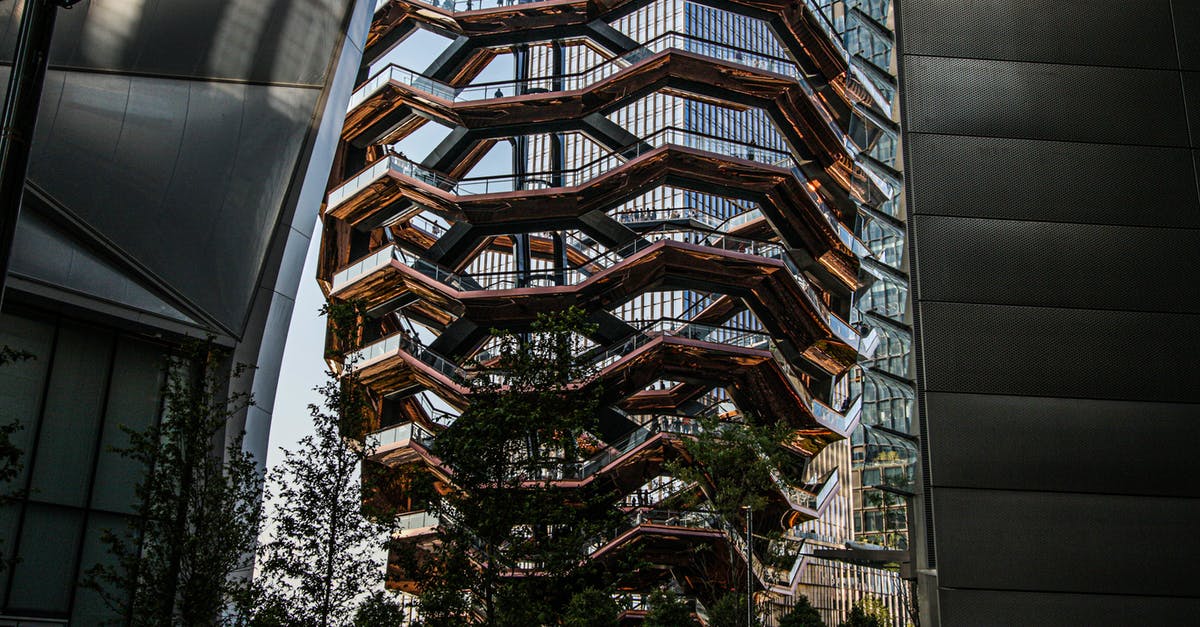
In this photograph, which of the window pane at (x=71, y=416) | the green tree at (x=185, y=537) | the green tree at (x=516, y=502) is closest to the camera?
the green tree at (x=516, y=502)

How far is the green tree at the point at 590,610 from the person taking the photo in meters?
16.3

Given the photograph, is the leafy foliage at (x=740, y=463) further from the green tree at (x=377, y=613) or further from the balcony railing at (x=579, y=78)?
the balcony railing at (x=579, y=78)

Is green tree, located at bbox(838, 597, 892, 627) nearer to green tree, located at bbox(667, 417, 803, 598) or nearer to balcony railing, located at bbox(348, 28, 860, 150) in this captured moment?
green tree, located at bbox(667, 417, 803, 598)

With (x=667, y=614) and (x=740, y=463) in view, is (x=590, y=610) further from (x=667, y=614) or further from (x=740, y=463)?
(x=667, y=614)

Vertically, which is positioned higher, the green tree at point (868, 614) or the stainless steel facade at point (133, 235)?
the stainless steel facade at point (133, 235)

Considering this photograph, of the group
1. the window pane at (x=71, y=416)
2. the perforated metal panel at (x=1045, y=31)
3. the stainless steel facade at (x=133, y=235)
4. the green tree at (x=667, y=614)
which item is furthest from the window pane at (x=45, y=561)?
the perforated metal panel at (x=1045, y=31)

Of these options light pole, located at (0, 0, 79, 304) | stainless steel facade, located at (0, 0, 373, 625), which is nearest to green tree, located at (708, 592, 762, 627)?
stainless steel facade, located at (0, 0, 373, 625)

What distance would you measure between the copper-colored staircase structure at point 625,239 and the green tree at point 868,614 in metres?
3.86

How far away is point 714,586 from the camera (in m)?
44.1

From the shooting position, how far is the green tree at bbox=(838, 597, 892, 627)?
112 feet

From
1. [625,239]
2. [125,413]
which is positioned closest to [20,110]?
[125,413]

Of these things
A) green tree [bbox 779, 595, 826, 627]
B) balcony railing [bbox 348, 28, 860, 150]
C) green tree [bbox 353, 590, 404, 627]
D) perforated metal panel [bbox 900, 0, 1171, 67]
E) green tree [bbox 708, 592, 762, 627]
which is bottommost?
green tree [bbox 353, 590, 404, 627]

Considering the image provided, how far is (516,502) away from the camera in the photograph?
17.1m

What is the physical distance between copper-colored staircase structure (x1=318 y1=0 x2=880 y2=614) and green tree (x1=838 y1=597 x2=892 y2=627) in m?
3.86
